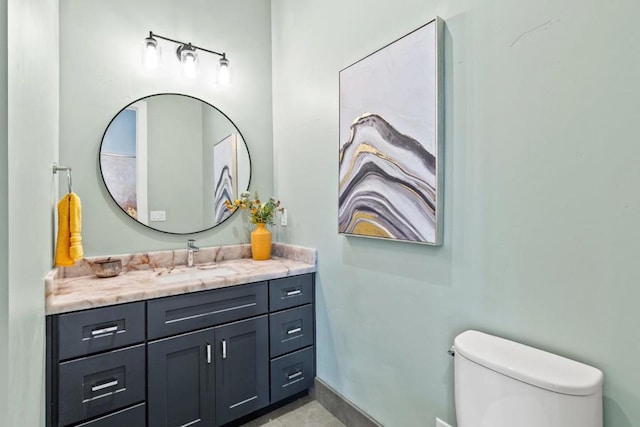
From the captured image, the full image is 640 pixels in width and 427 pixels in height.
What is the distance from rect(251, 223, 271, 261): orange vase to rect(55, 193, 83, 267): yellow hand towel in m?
1.01

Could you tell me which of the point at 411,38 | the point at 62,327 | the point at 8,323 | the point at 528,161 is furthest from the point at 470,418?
the point at 62,327

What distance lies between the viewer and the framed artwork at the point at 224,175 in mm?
2273

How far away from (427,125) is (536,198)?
497 millimetres

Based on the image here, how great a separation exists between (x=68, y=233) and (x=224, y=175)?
39.6 inches

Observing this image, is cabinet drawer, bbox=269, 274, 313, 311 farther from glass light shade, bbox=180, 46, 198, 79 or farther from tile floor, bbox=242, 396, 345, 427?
glass light shade, bbox=180, 46, 198, 79

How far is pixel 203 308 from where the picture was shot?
64.4 inches

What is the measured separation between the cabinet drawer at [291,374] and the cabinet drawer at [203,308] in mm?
362

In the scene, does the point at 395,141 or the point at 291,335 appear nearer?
the point at 395,141

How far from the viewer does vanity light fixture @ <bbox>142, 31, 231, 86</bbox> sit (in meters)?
1.92

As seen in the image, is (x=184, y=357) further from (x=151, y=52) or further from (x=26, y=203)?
(x=151, y=52)

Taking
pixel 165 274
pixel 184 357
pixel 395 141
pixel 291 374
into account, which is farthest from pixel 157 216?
pixel 395 141

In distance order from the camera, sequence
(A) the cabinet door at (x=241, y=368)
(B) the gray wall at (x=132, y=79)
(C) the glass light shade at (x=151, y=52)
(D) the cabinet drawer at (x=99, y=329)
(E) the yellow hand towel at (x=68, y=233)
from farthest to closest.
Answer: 1. (C) the glass light shade at (x=151, y=52)
2. (B) the gray wall at (x=132, y=79)
3. (A) the cabinet door at (x=241, y=368)
4. (E) the yellow hand towel at (x=68, y=233)
5. (D) the cabinet drawer at (x=99, y=329)

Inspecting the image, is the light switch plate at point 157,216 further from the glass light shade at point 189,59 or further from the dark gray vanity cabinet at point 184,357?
the glass light shade at point 189,59

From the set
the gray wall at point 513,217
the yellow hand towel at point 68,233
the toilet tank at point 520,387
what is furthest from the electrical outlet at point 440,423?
the yellow hand towel at point 68,233
